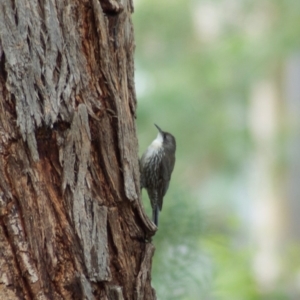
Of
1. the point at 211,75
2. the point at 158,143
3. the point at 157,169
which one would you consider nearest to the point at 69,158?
the point at 157,169

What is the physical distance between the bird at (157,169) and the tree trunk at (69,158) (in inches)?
59.7

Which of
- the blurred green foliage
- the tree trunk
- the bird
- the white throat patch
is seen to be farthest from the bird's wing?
the blurred green foliage

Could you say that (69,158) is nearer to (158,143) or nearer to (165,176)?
(165,176)

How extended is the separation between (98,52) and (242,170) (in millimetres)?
9441

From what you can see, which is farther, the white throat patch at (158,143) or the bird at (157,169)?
the white throat patch at (158,143)

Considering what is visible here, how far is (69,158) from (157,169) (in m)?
1.92

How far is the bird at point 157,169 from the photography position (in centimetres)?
362

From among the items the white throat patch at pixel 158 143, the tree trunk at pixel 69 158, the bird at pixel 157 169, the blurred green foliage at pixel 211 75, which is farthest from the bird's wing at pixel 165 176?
the blurred green foliage at pixel 211 75

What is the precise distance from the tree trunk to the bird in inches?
59.7

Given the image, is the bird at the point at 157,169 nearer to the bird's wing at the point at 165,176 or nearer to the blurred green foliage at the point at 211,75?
the bird's wing at the point at 165,176

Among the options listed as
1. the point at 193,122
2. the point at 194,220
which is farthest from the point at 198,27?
the point at 194,220

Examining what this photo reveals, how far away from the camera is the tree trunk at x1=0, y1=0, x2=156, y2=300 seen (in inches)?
71.2

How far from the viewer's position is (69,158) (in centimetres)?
189

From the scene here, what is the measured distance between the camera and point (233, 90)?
10828 millimetres
